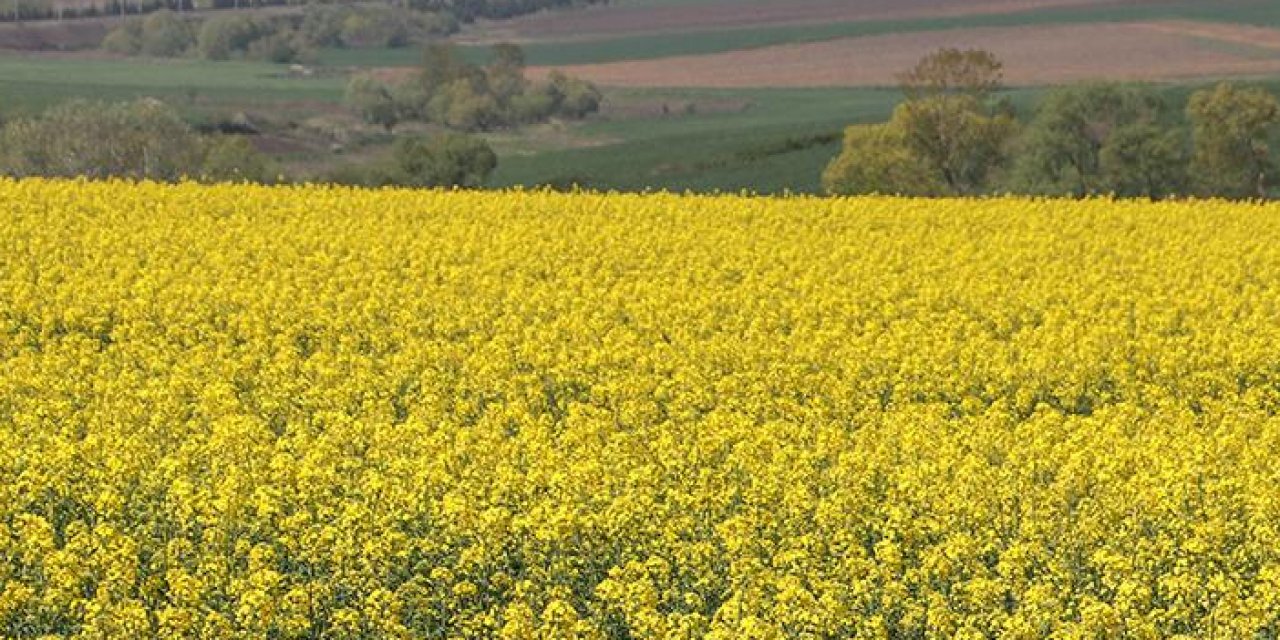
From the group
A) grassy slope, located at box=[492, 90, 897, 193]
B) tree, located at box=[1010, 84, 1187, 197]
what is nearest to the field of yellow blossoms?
tree, located at box=[1010, 84, 1187, 197]

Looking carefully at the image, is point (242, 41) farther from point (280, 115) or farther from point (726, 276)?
point (726, 276)

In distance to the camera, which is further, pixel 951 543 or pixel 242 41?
pixel 242 41

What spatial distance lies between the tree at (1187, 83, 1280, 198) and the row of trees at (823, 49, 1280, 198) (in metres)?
0.03

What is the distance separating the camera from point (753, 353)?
20734 mm

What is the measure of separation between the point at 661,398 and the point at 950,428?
306 cm

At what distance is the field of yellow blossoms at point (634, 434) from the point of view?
1243 cm

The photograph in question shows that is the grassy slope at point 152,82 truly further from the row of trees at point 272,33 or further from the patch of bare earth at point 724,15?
the patch of bare earth at point 724,15

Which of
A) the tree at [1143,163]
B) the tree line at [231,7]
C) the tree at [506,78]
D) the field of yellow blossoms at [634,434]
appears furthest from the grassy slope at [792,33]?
the field of yellow blossoms at [634,434]

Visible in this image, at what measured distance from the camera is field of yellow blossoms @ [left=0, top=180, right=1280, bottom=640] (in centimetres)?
1243

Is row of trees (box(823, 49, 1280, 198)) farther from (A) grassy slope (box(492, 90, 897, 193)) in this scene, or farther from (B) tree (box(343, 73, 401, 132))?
(B) tree (box(343, 73, 401, 132))

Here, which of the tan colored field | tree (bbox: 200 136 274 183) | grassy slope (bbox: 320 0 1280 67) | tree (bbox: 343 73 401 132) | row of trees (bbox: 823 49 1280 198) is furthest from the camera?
grassy slope (bbox: 320 0 1280 67)

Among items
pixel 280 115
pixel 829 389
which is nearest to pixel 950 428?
pixel 829 389

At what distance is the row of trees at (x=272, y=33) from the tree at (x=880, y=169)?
92.8 metres

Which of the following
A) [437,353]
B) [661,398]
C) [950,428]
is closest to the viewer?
[950,428]
